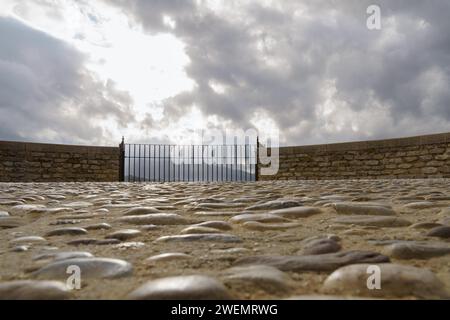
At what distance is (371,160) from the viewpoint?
456 inches

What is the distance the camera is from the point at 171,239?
1.74 metres

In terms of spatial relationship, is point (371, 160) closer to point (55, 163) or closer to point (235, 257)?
point (55, 163)

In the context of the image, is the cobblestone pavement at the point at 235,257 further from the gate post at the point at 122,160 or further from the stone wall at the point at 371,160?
the gate post at the point at 122,160

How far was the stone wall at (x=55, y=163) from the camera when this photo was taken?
38.6ft

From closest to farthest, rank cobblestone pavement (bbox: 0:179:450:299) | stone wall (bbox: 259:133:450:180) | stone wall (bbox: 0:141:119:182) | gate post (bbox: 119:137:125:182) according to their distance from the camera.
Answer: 1. cobblestone pavement (bbox: 0:179:450:299)
2. stone wall (bbox: 259:133:450:180)
3. stone wall (bbox: 0:141:119:182)
4. gate post (bbox: 119:137:125:182)

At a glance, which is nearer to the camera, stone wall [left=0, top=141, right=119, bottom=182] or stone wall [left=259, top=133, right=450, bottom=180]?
stone wall [left=259, top=133, right=450, bottom=180]

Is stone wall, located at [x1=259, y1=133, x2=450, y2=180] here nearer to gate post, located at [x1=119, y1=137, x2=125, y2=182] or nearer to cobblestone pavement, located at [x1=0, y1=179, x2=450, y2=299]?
gate post, located at [x1=119, y1=137, x2=125, y2=182]

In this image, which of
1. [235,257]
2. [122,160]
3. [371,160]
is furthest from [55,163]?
[235,257]

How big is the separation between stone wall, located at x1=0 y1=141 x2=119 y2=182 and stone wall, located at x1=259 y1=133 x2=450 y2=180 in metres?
5.69

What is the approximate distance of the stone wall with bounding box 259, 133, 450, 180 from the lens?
10281mm

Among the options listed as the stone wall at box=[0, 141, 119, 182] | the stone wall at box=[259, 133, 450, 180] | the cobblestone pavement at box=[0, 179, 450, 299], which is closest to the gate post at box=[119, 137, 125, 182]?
the stone wall at box=[0, 141, 119, 182]

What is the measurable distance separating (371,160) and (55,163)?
32.9 ft
